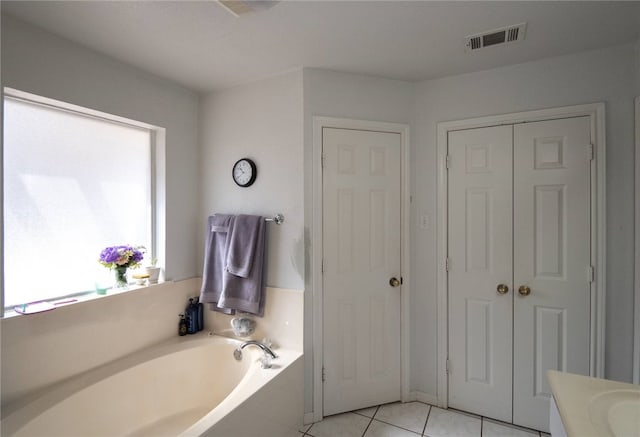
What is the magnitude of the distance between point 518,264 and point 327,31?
192 centimetres

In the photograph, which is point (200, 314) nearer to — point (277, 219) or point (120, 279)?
point (120, 279)

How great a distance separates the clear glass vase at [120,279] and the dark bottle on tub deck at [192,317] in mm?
514

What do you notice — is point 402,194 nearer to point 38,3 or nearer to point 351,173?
point 351,173

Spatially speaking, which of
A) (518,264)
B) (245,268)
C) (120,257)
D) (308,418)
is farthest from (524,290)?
(120,257)

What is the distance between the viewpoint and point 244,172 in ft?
→ 7.75

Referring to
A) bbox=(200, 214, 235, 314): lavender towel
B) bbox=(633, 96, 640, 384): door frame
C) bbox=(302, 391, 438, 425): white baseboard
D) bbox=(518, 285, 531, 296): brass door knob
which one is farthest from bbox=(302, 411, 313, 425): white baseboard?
bbox=(633, 96, 640, 384): door frame

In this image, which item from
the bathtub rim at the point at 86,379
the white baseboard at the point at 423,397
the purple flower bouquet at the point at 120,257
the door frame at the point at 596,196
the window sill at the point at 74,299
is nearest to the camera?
the bathtub rim at the point at 86,379

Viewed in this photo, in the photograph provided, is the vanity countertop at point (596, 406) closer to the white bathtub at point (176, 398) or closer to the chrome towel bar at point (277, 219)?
the white bathtub at point (176, 398)

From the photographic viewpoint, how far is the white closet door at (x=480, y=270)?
2127mm

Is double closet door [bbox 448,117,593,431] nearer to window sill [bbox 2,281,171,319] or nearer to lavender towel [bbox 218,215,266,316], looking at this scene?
lavender towel [bbox 218,215,266,316]

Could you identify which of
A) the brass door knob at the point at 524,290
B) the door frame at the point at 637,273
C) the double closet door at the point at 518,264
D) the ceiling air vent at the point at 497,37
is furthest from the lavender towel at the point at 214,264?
the door frame at the point at 637,273

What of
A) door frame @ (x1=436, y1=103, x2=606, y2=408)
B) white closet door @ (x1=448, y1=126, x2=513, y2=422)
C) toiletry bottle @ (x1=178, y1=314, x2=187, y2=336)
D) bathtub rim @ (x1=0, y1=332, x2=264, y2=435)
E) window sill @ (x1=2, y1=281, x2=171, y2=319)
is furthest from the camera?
toiletry bottle @ (x1=178, y1=314, x2=187, y2=336)

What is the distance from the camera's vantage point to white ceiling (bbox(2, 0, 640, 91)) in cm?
151

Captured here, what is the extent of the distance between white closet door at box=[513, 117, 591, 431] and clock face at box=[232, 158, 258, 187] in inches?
73.2
